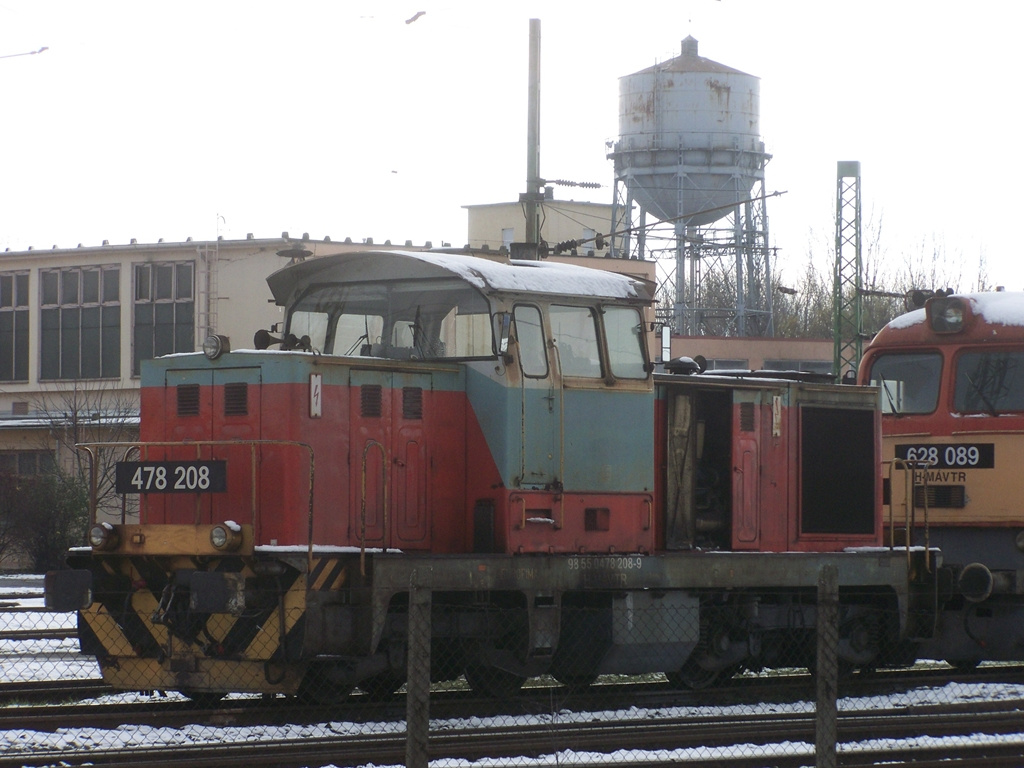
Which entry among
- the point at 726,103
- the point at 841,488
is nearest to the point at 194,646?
the point at 841,488

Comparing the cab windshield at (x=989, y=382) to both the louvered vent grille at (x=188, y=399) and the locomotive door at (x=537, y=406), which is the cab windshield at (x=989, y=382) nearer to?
the locomotive door at (x=537, y=406)

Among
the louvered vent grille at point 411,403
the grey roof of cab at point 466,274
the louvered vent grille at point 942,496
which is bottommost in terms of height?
the louvered vent grille at point 942,496

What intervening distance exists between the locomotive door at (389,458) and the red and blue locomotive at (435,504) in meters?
0.02

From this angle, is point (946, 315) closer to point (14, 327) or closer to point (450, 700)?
point (450, 700)

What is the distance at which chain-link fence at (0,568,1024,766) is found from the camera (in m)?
9.80

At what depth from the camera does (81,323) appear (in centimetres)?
3984

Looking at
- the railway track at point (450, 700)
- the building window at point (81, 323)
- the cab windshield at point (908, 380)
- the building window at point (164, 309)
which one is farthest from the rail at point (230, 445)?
the building window at point (81, 323)

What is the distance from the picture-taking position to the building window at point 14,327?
40.8 m

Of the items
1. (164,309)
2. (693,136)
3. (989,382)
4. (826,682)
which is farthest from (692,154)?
(826,682)

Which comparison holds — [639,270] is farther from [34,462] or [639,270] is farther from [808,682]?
[808,682]

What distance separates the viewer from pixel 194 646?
419 inches

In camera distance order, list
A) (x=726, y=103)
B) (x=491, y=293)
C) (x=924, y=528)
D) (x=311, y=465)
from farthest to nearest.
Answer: (x=726, y=103) < (x=924, y=528) < (x=491, y=293) < (x=311, y=465)

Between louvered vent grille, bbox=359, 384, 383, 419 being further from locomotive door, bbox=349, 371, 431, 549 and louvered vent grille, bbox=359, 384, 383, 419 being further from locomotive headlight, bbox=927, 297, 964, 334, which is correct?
locomotive headlight, bbox=927, 297, 964, 334

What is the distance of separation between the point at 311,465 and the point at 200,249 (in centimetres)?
2851
